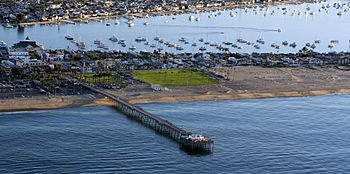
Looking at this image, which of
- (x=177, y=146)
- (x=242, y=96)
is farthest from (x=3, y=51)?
(x=177, y=146)

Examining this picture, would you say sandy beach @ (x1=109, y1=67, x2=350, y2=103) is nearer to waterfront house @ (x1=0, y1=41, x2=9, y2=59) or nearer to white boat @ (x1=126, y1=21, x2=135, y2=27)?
waterfront house @ (x1=0, y1=41, x2=9, y2=59)

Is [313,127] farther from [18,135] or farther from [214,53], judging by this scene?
[214,53]

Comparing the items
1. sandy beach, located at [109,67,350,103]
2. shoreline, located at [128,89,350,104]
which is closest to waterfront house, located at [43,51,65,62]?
sandy beach, located at [109,67,350,103]

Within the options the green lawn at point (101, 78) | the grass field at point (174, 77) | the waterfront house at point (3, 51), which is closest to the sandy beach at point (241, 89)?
the grass field at point (174, 77)

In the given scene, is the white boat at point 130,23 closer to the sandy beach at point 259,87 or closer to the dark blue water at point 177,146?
the sandy beach at point 259,87

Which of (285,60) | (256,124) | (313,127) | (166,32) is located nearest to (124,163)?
(256,124)

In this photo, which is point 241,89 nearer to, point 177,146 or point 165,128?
point 165,128
